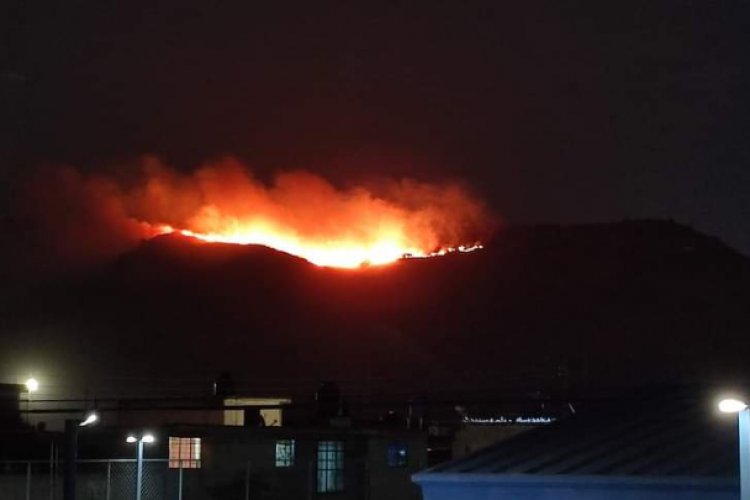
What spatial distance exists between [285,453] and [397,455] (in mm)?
5434

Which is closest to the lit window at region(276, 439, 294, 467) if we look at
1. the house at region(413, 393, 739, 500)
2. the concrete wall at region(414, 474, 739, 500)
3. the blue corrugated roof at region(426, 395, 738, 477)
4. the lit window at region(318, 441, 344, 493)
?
the lit window at region(318, 441, 344, 493)

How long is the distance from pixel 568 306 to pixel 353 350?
53.4 m

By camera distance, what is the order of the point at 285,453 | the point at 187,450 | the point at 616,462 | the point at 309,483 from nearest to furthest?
the point at 616,462 → the point at 309,483 → the point at 187,450 → the point at 285,453

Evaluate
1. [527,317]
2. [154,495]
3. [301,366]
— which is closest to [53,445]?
[154,495]

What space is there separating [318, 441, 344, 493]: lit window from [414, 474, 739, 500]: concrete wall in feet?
73.0

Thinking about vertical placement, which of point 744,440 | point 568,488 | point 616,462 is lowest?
point 568,488

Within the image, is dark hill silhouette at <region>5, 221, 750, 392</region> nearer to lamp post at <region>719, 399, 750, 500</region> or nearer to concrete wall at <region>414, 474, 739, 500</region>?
concrete wall at <region>414, 474, 739, 500</region>

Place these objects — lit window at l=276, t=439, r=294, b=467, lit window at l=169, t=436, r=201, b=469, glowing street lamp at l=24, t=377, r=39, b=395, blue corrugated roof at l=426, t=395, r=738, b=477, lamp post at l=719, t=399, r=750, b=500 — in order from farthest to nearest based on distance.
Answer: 1. glowing street lamp at l=24, t=377, r=39, b=395
2. lit window at l=276, t=439, r=294, b=467
3. lit window at l=169, t=436, r=201, b=469
4. blue corrugated roof at l=426, t=395, r=738, b=477
5. lamp post at l=719, t=399, r=750, b=500

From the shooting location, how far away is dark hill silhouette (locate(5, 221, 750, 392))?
119438mm

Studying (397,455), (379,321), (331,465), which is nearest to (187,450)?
(331,465)

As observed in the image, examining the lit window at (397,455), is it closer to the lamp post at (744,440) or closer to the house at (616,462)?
the house at (616,462)

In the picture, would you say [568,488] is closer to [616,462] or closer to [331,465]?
[616,462]

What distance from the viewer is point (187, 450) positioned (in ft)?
129

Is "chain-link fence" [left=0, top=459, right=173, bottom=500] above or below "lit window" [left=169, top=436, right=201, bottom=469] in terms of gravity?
below
